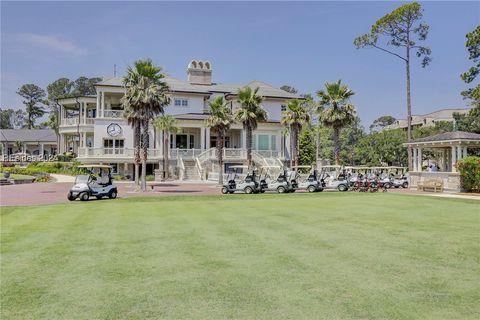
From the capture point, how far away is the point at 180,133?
4791cm

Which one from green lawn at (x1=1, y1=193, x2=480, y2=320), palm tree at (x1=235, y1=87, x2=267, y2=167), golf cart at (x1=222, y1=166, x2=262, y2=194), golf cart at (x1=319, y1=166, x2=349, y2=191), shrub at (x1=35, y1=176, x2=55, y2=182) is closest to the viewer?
green lawn at (x1=1, y1=193, x2=480, y2=320)

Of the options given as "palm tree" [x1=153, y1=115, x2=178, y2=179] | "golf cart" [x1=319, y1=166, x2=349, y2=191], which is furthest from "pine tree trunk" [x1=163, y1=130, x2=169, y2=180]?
"golf cart" [x1=319, y1=166, x2=349, y2=191]

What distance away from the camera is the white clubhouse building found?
4312 cm

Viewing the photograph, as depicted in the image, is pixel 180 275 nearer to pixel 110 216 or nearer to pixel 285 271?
pixel 285 271

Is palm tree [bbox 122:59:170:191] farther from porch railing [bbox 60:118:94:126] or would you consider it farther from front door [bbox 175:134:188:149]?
porch railing [bbox 60:118:94:126]

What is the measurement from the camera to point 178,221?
13.4m

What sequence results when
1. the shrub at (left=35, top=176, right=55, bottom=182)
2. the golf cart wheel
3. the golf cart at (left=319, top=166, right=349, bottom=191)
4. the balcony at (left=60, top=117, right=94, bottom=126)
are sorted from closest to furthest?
the golf cart wheel, the golf cart at (left=319, top=166, right=349, bottom=191), the shrub at (left=35, top=176, right=55, bottom=182), the balcony at (left=60, top=117, right=94, bottom=126)

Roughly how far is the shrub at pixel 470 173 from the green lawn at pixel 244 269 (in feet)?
48.9

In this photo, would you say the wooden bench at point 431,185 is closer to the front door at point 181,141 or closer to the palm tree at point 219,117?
the palm tree at point 219,117

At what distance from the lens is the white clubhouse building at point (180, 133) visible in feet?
141

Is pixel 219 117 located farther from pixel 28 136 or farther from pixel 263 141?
pixel 28 136

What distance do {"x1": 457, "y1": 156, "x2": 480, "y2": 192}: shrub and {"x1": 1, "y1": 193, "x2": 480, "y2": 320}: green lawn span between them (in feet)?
48.9

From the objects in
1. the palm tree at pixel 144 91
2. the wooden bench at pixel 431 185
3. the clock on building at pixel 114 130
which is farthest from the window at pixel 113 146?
the wooden bench at pixel 431 185

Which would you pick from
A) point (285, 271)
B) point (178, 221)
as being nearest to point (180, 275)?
point (285, 271)
